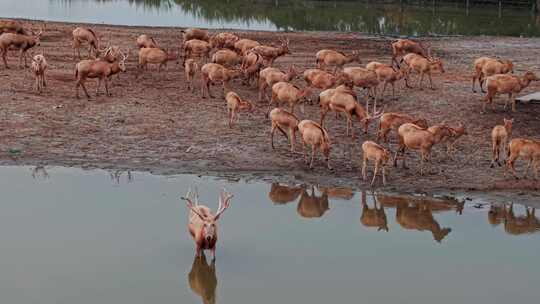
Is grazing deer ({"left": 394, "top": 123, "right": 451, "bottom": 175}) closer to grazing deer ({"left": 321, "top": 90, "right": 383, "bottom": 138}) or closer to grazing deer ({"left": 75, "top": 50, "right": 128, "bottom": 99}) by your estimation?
grazing deer ({"left": 321, "top": 90, "right": 383, "bottom": 138})

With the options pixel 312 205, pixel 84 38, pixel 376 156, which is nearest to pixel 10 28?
pixel 84 38

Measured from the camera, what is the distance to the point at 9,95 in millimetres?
21266

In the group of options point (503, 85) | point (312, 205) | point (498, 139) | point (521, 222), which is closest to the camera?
point (521, 222)

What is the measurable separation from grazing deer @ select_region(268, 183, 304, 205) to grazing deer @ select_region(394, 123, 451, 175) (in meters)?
2.06

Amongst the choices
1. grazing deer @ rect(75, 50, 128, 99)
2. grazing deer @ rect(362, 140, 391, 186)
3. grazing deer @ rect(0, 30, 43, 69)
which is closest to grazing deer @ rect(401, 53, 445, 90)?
grazing deer @ rect(75, 50, 128, 99)

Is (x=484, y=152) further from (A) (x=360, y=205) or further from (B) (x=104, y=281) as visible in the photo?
(B) (x=104, y=281)

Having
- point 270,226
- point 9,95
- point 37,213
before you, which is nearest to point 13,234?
point 37,213

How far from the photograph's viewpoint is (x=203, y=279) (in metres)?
12.0

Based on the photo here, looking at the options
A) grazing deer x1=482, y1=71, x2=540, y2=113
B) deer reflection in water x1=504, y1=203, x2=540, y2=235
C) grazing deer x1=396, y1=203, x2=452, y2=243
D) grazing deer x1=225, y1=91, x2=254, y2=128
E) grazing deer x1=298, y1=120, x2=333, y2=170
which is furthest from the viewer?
grazing deer x1=482, y1=71, x2=540, y2=113

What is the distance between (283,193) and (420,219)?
93.3 inches

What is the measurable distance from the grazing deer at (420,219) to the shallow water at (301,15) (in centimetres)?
2451

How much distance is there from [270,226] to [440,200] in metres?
3.15

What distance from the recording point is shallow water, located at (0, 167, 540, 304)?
459 inches

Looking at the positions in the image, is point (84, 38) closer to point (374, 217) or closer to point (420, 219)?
point (374, 217)
